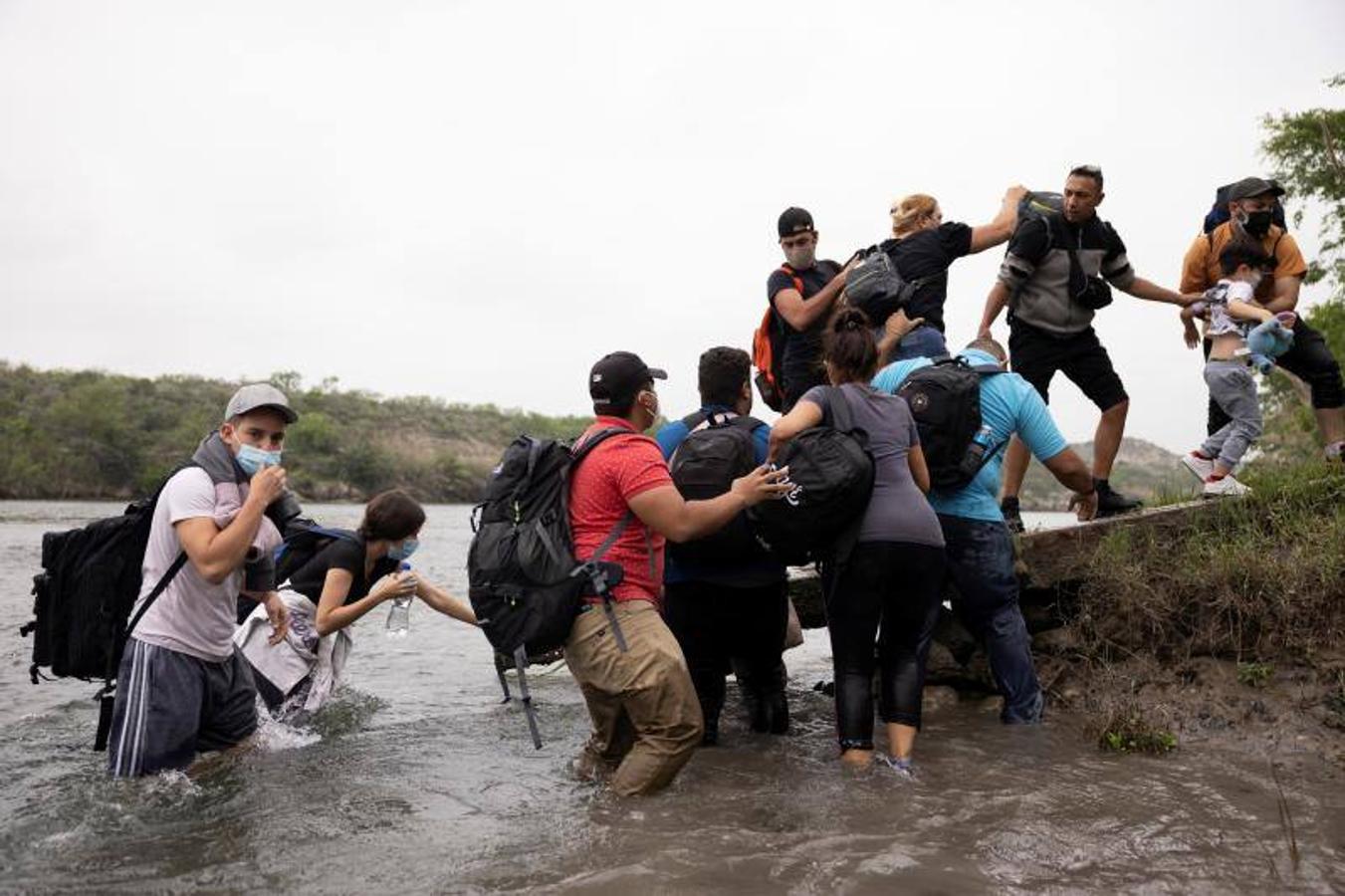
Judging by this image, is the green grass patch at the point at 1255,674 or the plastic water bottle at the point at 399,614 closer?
the green grass patch at the point at 1255,674

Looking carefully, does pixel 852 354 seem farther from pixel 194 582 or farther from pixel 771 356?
pixel 194 582

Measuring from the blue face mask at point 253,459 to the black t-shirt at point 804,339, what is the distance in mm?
3376

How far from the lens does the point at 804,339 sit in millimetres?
6645

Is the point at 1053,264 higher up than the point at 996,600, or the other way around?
the point at 1053,264

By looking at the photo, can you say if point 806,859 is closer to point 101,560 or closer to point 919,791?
point 919,791

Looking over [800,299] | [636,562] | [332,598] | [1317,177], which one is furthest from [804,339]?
[1317,177]

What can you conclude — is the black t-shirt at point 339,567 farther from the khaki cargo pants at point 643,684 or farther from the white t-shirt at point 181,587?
the khaki cargo pants at point 643,684

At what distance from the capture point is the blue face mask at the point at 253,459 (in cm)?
450

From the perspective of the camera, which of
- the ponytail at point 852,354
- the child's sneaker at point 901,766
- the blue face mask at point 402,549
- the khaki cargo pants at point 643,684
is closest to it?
the khaki cargo pants at point 643,684

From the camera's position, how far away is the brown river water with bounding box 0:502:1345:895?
11.2 ft

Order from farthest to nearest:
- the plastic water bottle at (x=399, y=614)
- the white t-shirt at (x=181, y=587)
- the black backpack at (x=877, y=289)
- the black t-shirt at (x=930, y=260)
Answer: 1. the black t-shirt at (x=930, y=260)
2. the plastic water bottle at (x=399, y=614)
3. the black backpack at (x=877, y=289)
4. the white t-shirt at (x=181, y=587)

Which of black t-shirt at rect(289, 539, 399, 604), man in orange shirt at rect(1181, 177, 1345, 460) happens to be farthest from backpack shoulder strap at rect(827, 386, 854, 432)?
man in orange shirt at rect(1181, 177, 1345, 460)

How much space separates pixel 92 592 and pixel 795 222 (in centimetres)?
444

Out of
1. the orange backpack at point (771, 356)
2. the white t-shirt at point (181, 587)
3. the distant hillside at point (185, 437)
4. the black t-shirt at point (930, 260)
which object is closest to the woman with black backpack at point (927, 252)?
the black t-shirt at point (930, 260)
